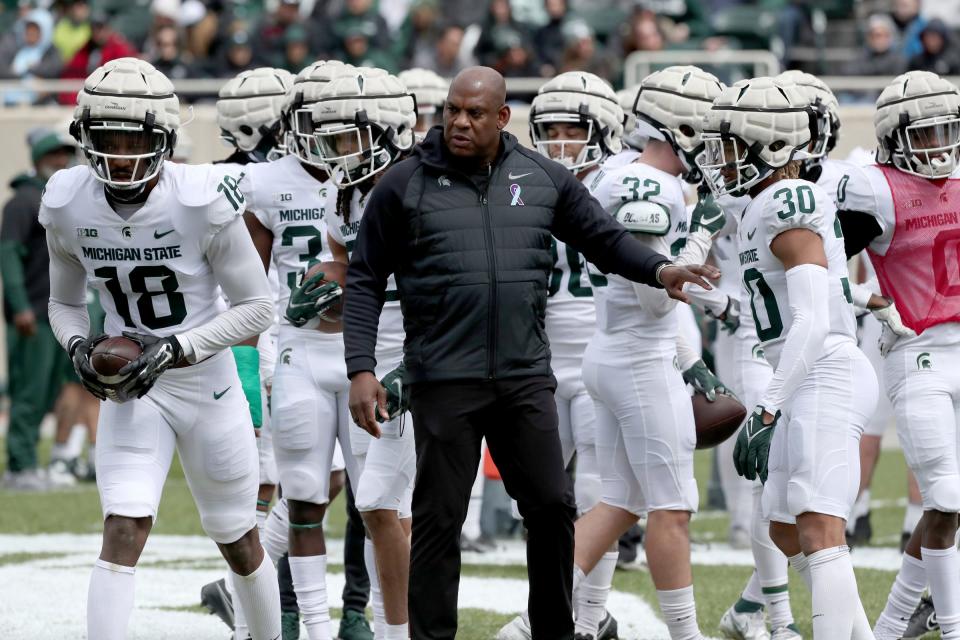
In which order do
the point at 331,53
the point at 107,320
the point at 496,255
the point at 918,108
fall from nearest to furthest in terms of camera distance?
the point at 496,255 → the point at 107,320 → the point at 918,108 → the point at 331,53

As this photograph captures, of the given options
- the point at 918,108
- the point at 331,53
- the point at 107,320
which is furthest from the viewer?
the point at 331,53

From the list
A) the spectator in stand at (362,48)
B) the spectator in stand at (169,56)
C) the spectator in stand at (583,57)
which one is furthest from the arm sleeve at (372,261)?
the spectator in stand at (169,56)

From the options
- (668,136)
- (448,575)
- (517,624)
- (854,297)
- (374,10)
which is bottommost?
(517,624)

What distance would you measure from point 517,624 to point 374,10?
1103 centimetres

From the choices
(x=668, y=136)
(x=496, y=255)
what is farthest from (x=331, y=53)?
(x=496, y=255)

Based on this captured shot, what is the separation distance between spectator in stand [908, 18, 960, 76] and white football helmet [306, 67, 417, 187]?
363 inches

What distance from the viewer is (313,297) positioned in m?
5.56

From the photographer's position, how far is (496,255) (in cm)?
466

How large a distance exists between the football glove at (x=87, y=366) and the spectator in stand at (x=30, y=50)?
37.5 ft

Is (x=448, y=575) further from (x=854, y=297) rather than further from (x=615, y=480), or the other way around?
(x=854, y=297)

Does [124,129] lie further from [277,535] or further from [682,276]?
[277,535]

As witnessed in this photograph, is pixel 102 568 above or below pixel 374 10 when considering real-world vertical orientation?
below

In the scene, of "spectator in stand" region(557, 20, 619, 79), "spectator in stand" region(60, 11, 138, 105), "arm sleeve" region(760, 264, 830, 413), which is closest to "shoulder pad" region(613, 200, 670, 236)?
"arm sleeve" region(760, 264, 830, 413)

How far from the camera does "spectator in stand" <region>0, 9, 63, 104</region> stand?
15781 millimetres
